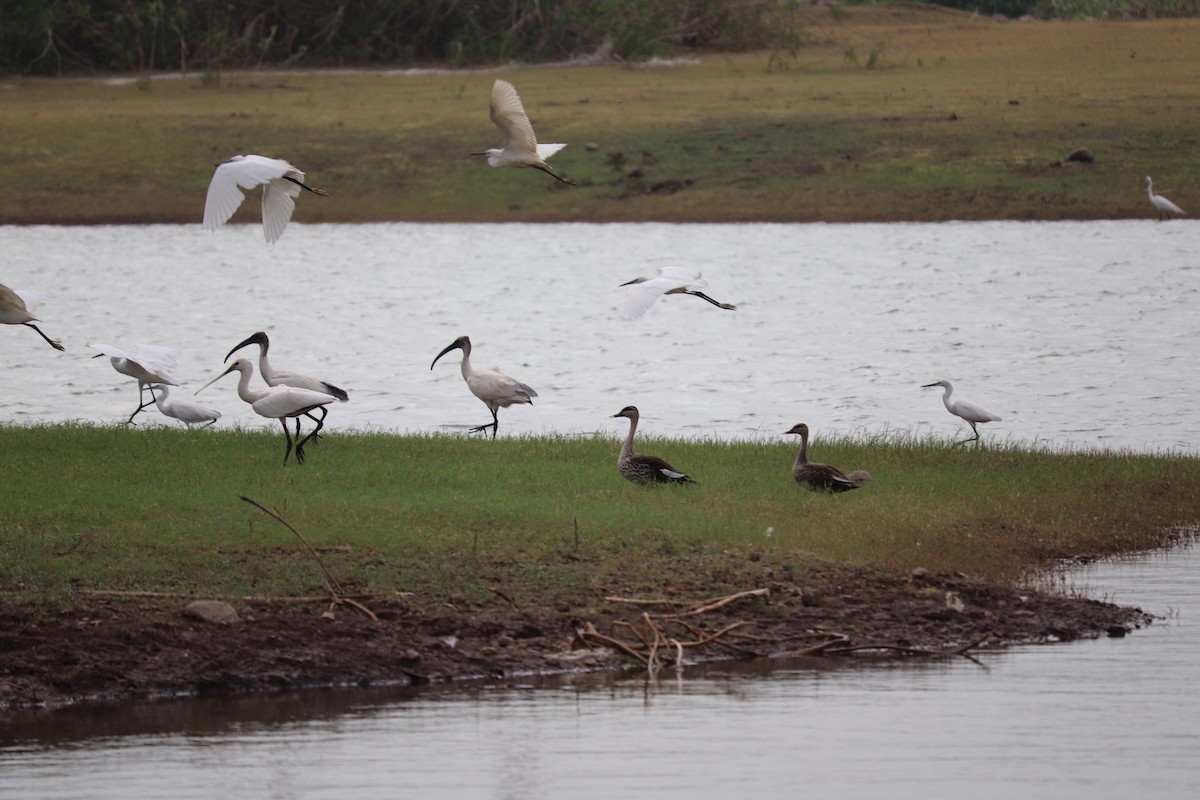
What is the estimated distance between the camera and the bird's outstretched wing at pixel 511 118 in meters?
14.8

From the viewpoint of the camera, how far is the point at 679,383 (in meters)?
22.6

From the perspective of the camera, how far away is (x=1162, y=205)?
108ft

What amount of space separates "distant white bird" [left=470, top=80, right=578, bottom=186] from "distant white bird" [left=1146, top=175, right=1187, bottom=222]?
769 inches

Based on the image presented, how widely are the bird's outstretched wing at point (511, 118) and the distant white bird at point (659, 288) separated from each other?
148 cm

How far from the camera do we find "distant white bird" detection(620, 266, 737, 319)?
1420 cm

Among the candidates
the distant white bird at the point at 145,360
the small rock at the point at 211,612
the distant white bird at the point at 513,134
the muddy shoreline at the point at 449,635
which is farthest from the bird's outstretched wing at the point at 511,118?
the small rock at the point at 211,612

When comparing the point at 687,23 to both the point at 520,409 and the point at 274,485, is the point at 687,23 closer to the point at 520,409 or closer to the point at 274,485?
the point at 520,409

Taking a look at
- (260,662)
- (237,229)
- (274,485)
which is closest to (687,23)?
(237,229)

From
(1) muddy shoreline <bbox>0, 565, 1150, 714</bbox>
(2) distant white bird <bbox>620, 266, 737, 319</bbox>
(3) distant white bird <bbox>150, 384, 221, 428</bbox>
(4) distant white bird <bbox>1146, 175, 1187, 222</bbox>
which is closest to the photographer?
(1) muddy shoreline <bbox>0, 565, 1150, 714</bbox>

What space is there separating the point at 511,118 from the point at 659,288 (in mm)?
1882

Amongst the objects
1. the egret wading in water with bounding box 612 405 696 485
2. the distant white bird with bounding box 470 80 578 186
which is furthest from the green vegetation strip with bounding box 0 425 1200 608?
the distant white bird with bounding box 470 80 578 186

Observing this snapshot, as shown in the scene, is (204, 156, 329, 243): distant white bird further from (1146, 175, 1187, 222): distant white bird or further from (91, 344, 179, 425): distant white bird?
(1146, 175, 1187, 222): distant white bird

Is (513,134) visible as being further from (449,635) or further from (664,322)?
(664,322)

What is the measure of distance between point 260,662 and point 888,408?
37.8ft
